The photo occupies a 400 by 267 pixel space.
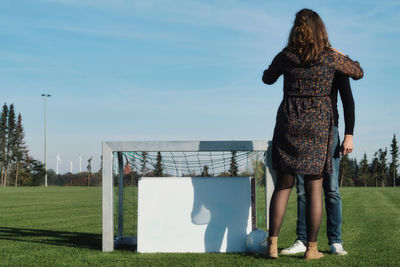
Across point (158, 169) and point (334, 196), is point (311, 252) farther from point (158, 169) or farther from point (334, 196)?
point (158, 169)

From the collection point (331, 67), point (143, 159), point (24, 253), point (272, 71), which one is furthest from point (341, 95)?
point (24, 253)

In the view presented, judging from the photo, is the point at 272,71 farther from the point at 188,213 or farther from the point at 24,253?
the point at 24,253

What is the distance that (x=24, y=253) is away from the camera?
432cm

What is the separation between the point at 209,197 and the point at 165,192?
0.43 m

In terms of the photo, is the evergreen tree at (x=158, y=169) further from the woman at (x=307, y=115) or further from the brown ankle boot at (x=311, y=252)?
the brown ankle boot at (x=311, y=252)

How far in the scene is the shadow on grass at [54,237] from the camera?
16.6 feet

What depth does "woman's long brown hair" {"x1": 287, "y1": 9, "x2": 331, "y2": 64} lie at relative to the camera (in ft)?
11.9

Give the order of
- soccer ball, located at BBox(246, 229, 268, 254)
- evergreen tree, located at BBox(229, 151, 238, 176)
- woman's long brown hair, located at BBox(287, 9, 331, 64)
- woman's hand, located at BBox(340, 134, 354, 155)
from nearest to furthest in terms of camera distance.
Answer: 1. woman's long brown hair, located at BBox(287, 9, 331, 64)
2. woman's hand, located at BBox(340, 134, 354, 155)
3. soccer ball, located at BBox(246, 229, 268, 254)
4. evergreen tree, located at BBox(229, 151, 238, 176)

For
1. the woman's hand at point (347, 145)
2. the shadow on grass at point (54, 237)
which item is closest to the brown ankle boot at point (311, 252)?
the woman's hand at point (347, 145)

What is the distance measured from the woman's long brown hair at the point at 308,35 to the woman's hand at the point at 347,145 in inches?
31.2

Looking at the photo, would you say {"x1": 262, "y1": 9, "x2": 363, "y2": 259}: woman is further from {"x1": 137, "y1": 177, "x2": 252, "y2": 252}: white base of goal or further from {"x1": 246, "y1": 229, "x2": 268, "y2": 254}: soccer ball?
{"x1": 137, "y1": 177, "x2": 252, "y2": 252}: white base of goal

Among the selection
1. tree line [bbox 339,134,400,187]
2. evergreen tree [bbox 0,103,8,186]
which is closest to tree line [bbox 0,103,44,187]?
evergreen tree [bbox 0,103,8,186]

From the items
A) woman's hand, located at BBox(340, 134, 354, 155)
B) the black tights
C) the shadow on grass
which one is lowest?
the shadow on grass

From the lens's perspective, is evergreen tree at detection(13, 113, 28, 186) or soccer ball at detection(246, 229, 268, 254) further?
evergreen tree at detection(13, 113, 28, 186)
